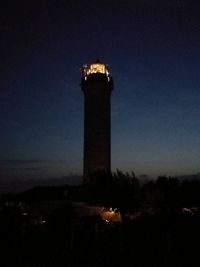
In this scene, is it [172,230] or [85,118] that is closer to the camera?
[172,230]

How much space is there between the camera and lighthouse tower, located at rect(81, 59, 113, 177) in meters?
54.4

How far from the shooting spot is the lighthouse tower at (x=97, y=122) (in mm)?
54438

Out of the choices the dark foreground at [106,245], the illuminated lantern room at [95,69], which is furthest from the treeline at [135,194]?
the illuminated lantern room at [95,69]

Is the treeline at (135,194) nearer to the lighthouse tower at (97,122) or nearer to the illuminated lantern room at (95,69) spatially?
the lighthouse tower at (97,122)

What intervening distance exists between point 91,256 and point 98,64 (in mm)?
48019

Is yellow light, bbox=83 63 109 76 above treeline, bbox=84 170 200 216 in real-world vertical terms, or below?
above

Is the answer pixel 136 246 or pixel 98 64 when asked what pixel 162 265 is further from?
pixel 98 64

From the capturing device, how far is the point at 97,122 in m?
55.3

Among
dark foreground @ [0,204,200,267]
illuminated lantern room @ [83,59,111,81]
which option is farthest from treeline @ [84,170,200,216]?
illuminated lantern room @ [83,59,111,81]

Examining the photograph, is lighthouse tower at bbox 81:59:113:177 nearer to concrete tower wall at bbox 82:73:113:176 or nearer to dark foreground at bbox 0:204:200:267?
→ concrete tower wall at bbox 82:73:113:176

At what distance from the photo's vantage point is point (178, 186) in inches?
1619

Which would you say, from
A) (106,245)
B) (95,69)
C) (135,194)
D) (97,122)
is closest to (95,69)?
(95,69)

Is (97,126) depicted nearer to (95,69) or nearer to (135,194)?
(95,69)

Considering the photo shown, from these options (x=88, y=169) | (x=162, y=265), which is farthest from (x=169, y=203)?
(x=162, y=265)
